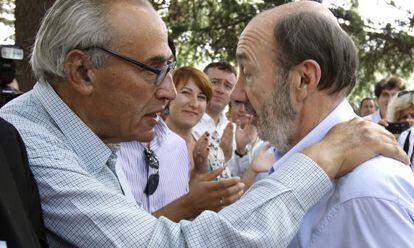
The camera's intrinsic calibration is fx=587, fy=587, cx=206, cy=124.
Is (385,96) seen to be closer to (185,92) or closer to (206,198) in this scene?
(185,92)

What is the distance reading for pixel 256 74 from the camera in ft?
6.86

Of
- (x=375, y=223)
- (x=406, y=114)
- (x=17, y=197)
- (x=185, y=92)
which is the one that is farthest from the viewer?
(x=406, y=114)

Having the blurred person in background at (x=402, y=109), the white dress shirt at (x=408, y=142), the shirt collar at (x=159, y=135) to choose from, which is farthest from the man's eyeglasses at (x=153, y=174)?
the blurred person in background at (x=402, y=109)

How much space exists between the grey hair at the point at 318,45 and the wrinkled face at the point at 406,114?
13.2ft

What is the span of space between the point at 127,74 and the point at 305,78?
609mm

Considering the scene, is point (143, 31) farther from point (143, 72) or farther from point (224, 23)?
point (224, 23)

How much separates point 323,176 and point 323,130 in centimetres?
24

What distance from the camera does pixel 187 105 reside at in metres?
4.32

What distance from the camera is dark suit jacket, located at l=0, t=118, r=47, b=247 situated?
122 centimetres

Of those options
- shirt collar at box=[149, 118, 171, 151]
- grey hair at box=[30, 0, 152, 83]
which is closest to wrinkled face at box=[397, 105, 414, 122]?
shirt collar at box=[149, 118, 171, 151]

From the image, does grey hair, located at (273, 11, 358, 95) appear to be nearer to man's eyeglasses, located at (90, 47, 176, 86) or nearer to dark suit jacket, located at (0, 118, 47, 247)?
man's eyeglasses, located at (90, 47, 176, 86)

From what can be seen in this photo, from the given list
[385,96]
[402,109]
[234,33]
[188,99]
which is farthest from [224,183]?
[234,33]

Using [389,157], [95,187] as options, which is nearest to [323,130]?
[389,157]

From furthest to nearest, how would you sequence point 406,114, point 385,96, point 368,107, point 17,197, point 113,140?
point 368,107 → point 385,96 → point 406,114 → point 113,140 → point 17,197
